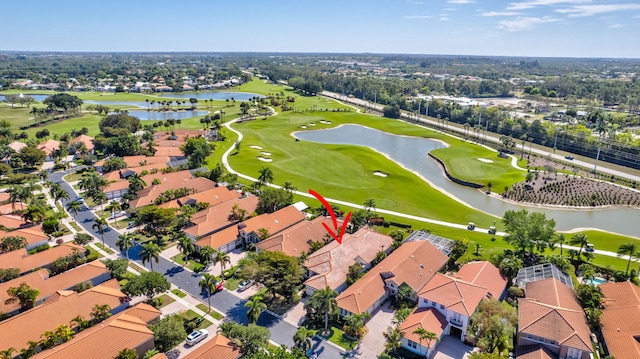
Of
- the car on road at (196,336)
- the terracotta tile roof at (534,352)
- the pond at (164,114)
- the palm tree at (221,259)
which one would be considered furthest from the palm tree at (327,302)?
the pond at (164,114)

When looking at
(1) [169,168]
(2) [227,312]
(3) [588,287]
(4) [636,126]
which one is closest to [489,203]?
(3) [588,287]

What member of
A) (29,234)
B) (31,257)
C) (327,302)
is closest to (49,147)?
(29,234)

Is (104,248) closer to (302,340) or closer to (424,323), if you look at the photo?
(302,340)

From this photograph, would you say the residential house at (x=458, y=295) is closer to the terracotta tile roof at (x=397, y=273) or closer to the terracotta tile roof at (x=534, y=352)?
the terracotta tile roof at (x=397, y=273)

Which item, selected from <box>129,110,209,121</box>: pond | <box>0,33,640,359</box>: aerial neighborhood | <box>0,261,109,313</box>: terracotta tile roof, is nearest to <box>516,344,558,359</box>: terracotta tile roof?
<box>0,33,640,359</box>: aerial neighborhood

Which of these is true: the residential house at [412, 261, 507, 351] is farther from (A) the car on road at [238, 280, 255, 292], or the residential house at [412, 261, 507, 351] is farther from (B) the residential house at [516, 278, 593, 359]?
(A) the car on road at [238, 280, 255, 292]

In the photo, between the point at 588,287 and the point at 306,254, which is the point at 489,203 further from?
the point at 306,254
